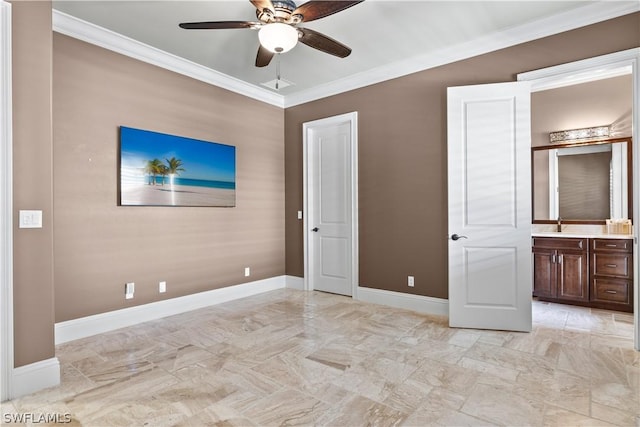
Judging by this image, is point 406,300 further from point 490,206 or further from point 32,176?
point 32,176

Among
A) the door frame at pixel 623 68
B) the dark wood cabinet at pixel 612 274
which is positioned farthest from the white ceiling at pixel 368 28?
the dark wood cabinet at pixel 612 274

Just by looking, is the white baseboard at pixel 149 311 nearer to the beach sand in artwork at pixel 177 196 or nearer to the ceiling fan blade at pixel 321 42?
the beach sand in artwork at pixel 177 196

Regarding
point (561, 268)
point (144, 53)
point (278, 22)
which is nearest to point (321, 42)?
point (278, 22)

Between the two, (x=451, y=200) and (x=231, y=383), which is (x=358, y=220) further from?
(x=231, y=383)

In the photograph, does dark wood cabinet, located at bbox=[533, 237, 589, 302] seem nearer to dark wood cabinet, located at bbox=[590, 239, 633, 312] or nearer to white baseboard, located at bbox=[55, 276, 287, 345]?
dark wood cabinet, located at bbox=[590, 239, 633, 312]

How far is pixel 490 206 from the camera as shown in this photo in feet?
11.1

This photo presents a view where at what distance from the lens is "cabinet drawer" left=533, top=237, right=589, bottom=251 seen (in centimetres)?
421

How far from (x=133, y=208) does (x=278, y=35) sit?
7.64ft

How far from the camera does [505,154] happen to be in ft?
10.9

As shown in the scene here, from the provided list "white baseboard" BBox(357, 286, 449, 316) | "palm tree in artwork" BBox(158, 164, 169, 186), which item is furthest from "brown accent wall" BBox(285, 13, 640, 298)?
"palm tree in artwork" BBox(158, 164, 169, 186)

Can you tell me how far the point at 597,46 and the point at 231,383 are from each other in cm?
411

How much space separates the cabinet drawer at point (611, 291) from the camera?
394 cm

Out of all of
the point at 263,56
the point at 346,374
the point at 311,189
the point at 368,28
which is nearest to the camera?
the point at 346,374

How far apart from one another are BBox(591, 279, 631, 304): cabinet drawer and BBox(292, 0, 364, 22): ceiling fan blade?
168 inches
